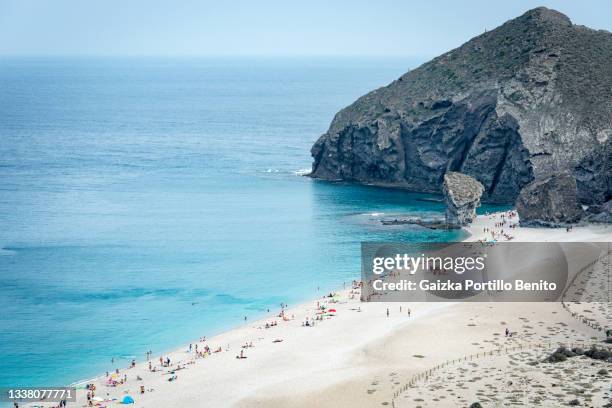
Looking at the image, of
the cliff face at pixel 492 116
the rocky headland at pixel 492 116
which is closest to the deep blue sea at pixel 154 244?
the rocky headland at pixel 492 116

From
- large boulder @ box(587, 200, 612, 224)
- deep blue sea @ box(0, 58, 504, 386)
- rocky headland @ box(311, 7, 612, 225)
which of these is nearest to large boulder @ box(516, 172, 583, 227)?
large boulder @ box(587, 200, 612, 224)

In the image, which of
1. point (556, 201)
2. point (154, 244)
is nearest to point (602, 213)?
point (556, 201)

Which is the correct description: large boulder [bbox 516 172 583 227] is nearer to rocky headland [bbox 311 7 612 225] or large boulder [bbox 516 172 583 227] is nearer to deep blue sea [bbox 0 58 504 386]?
deep blue sea [bbox 0 58 504 386]

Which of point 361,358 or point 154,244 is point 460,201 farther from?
point 361,358

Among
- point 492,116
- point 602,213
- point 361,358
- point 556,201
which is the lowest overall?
point 361,358

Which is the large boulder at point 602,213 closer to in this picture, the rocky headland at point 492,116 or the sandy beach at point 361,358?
the rocky headland at point 492,116

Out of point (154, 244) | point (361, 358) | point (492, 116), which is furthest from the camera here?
point (492, 116)
